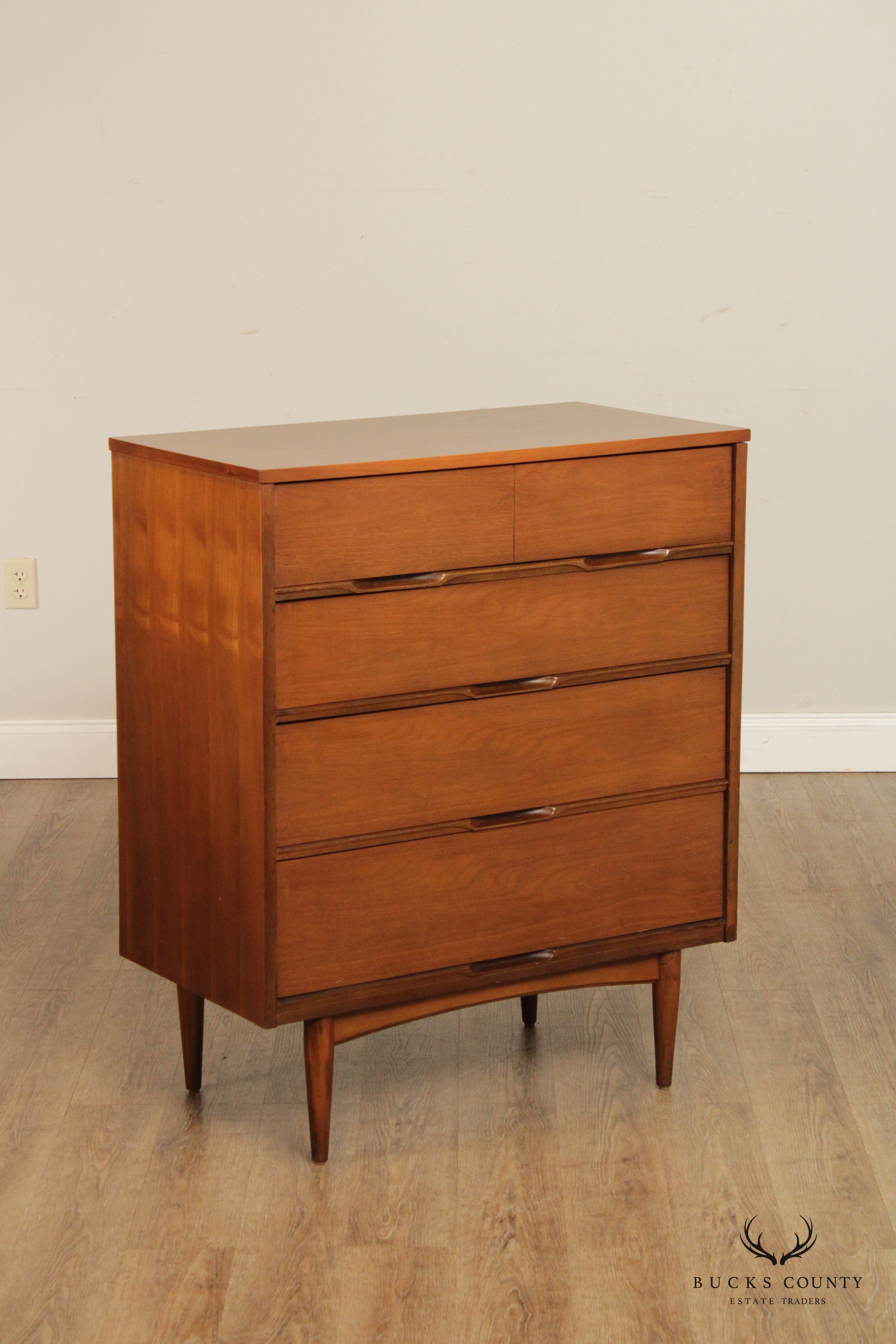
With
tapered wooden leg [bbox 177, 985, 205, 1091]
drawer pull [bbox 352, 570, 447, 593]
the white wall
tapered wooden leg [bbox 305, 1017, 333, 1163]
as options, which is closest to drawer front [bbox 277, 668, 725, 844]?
drawer pull [bbox 352, 570, 447, 593]

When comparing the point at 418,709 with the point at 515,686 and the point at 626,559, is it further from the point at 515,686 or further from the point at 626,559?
the point at 626,559

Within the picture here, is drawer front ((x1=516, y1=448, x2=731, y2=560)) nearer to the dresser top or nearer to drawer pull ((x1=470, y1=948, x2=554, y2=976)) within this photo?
the dresser top

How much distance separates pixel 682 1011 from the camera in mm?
2609

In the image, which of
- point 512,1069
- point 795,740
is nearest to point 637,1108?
point 512,1069

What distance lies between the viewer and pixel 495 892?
2.14m

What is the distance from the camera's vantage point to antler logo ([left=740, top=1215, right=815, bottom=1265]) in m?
1.94

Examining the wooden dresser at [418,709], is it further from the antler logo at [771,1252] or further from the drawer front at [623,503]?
the antler logo at [771,1252]

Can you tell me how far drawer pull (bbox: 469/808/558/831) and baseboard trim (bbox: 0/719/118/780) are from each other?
184 centimetres

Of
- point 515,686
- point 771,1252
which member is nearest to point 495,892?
point 515,686

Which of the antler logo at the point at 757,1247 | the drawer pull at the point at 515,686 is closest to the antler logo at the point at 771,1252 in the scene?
the antler logo at the point at 757,1247

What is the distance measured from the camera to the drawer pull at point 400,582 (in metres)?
1.96

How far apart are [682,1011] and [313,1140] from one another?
712 mm

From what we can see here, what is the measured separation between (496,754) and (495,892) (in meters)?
0.18

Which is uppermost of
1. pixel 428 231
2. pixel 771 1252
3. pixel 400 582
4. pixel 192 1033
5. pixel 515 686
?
pixel 428 231
